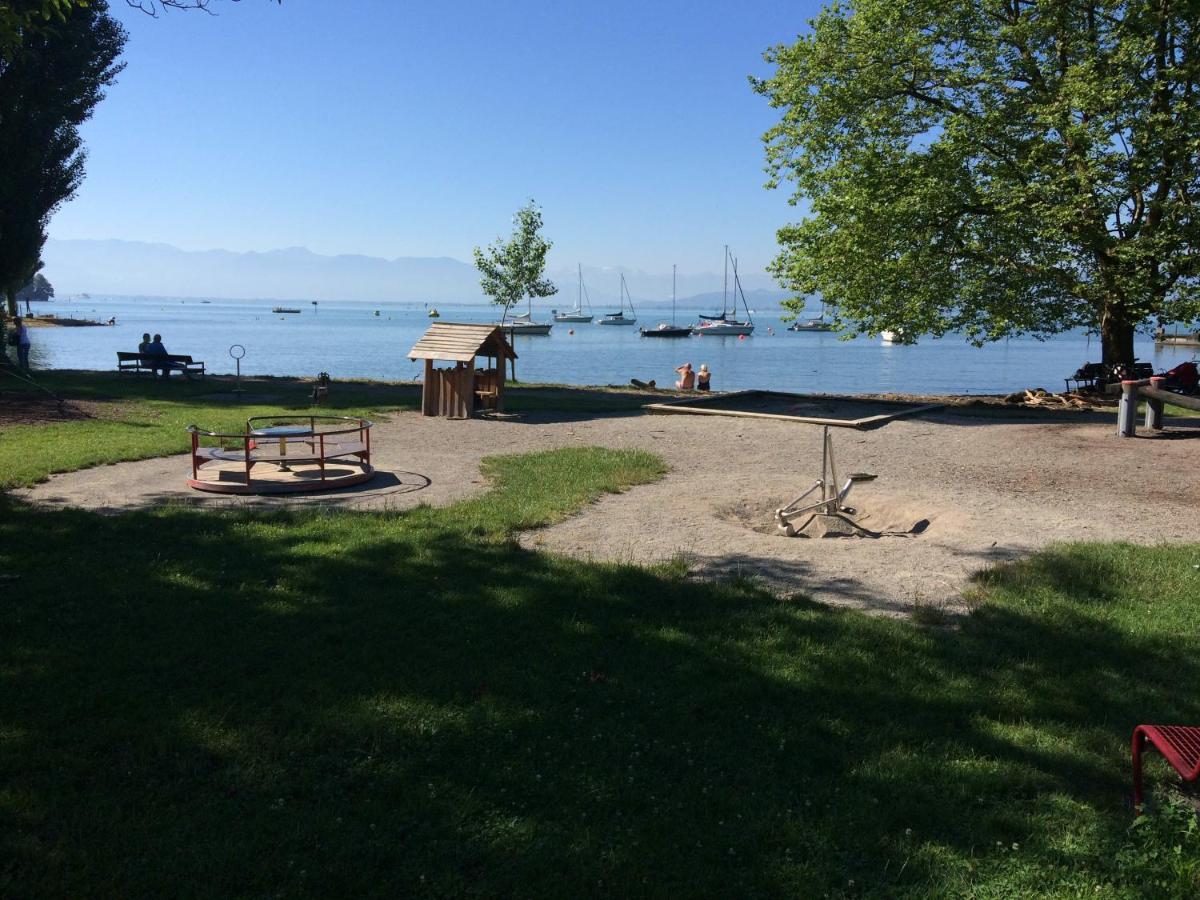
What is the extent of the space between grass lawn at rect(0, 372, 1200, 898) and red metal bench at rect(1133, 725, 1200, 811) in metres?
0.21

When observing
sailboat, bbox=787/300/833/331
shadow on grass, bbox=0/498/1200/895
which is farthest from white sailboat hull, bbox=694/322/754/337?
shadow on grass, bbox=0/498/1200/895

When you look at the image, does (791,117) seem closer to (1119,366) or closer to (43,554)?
(1119,366)

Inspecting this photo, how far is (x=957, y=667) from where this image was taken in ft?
18.0

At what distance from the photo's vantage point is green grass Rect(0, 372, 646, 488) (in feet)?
41.1

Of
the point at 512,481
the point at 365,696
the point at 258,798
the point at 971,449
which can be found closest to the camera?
the point at 258,798

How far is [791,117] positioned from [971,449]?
12.1 meters

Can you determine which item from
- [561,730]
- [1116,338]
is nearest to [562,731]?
[561,730]

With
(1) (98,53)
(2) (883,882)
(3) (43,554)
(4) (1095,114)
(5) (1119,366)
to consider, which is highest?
(1) (98,53)

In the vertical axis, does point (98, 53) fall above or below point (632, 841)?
above

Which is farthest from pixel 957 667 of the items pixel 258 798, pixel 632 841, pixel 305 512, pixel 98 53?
pixel 98 53

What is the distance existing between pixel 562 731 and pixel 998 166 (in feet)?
69.7

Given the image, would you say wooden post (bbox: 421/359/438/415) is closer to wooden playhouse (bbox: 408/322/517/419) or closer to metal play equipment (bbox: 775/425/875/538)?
wooden playhouse (bbox: 408/322/517/419)

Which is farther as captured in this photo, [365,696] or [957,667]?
[957,667]

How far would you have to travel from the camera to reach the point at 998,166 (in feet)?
71.6
